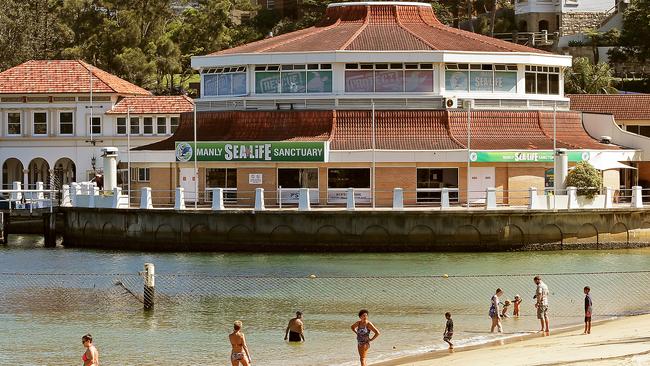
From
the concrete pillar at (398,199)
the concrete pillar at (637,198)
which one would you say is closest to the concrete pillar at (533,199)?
the concrete pillar at (637,198)

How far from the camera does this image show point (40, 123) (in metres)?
114

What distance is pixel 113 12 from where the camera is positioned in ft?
457

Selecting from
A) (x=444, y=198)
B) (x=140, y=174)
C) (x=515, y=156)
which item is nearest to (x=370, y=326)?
(x=444, y=198)

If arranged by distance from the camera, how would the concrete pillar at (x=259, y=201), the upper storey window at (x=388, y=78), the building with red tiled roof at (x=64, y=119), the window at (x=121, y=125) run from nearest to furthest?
the concrete pillar at (x=259, y=201), the upper storey window at (x=388, y=78), the building with red tiled roof at (x=64, y=119), the window at (x=121, y=125)

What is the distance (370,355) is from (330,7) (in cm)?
5074

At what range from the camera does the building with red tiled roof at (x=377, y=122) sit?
8525cm

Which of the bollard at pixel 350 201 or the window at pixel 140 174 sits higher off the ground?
the window at pixel 140 174

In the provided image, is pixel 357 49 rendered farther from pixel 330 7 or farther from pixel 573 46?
pixel 573 46

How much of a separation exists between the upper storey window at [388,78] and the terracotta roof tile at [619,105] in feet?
43.0

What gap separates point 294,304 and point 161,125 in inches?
1924

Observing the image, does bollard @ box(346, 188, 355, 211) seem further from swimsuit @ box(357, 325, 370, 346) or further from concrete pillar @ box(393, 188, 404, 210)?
swimsuit @ box(357, 325, 370, 346)

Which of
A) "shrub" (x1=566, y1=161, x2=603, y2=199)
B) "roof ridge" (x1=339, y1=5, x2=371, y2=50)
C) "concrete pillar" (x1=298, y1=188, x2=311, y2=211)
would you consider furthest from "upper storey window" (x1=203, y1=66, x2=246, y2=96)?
"shrub" (x1=566, y1=161, x2=603, y2=199)

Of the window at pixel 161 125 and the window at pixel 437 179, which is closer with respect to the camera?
the window at pixel 437 179

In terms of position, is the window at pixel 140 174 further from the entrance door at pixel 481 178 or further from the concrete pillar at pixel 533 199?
the concrete pillar at pixel 533 199
